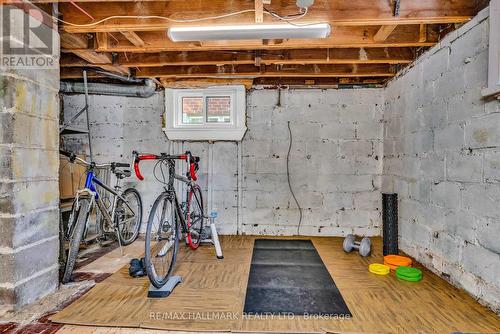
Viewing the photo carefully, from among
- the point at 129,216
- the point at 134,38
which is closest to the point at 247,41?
the point at 134,38

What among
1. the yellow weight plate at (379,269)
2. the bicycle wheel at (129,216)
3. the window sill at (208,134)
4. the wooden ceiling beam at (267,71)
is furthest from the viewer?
the window sill at (208,134)

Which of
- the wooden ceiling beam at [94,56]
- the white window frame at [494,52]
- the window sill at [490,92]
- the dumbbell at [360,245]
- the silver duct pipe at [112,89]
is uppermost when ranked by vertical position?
the wooden ceiling beam at [94,56]

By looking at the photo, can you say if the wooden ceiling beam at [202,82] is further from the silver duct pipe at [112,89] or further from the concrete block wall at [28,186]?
the concrete block wall at [28,186]

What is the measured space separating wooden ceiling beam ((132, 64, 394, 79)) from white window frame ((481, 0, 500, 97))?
165 cm

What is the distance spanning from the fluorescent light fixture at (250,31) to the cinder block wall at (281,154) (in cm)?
189

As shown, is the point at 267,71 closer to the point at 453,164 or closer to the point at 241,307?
the point at 453,164

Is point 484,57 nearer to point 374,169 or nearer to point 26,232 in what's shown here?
point 374,169

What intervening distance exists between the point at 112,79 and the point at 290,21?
279 centimetres

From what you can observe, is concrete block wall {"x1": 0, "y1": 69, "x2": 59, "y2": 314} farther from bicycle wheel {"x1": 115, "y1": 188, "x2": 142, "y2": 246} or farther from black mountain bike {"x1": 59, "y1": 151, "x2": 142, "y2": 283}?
bicycle wheel {"x1": 115, "y1": 188, "x2": 142, "y2": 246}

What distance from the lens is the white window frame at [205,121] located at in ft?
13.8

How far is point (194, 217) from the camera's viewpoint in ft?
11.6

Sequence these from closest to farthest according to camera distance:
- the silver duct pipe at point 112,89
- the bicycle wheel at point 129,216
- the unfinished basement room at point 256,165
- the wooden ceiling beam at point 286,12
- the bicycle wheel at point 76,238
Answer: the unfinished basement room at point 256,165
the wooden ceiling beam at point 286,12
the bicycle wheel at point 76,238
the bicycle wheel at point 129,216
the silver duct pipe at point 112,89

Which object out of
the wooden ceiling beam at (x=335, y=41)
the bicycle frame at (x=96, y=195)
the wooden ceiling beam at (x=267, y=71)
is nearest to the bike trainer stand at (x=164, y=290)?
the bicycle frame at (x=96, y=195)

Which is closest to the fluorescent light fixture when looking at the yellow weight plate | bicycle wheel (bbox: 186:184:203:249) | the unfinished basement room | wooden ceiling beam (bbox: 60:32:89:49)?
the unfinished basement room
